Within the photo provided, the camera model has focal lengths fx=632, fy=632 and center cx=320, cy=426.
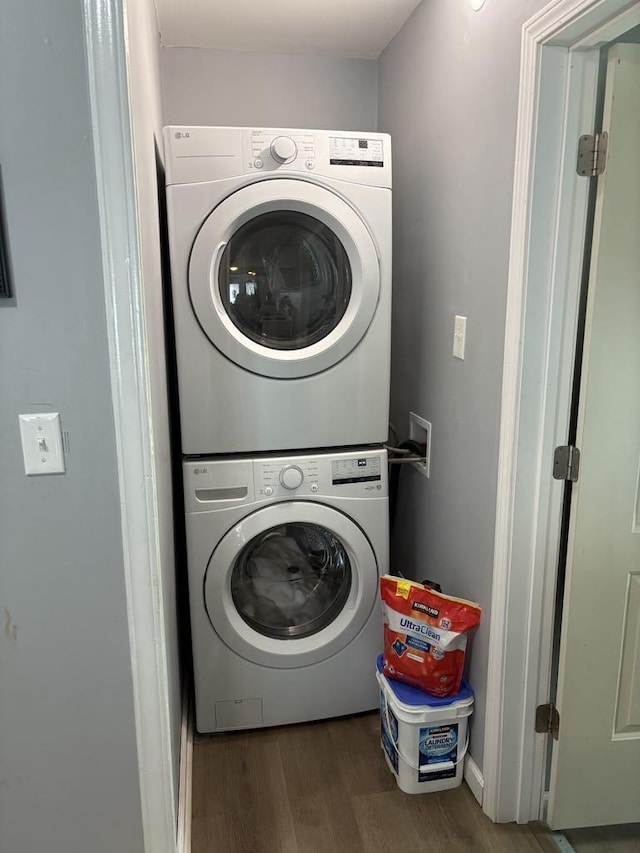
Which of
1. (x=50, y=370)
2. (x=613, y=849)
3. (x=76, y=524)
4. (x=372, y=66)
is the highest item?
(x=372, y=66)

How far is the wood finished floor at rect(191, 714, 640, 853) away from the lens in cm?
166

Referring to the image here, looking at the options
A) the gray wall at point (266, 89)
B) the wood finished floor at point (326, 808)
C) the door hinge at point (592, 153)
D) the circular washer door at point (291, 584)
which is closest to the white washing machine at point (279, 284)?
the circular washer door at point (291, 584)

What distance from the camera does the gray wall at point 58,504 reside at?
101 cm

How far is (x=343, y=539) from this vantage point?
6.52ft

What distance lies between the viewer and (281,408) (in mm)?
1889

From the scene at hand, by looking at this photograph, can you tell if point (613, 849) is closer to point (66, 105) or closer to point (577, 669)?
point (577, 669)

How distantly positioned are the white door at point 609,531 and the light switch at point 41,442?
45.2 inches

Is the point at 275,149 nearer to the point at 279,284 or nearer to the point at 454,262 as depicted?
the point at 279,284

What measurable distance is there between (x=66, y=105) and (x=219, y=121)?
1.59m

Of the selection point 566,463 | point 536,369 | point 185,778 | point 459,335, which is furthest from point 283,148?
point 185,778

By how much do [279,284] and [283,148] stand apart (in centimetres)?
37

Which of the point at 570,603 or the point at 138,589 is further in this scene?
the point at 570,603

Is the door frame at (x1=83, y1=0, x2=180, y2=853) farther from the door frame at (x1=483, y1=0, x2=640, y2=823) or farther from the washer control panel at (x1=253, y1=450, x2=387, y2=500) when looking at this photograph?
the door frame at (x1=483, y1=0, x2=640, y2=823)

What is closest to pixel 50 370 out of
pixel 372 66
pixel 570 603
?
pixel 570 603
